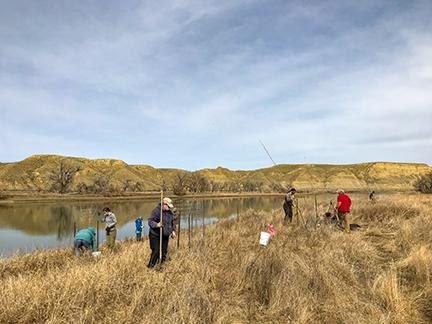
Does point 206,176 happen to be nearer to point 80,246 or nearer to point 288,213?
point 288,213

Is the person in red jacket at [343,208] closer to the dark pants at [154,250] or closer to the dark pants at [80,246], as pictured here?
the dark pants at [154,250]

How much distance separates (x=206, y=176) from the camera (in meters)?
138

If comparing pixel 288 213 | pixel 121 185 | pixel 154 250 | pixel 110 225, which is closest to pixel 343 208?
pixel 288 213

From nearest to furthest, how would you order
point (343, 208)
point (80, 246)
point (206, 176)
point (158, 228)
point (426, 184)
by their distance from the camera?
point (158, 228) → point (80, 246) → point (343, 208) → point (426, 184) → point (206, 176)

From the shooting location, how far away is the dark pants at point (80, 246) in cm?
970

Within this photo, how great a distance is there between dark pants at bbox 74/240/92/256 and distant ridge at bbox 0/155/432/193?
65.8 metres

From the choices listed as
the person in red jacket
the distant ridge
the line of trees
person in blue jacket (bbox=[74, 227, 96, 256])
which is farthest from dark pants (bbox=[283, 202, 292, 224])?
the distant ridge

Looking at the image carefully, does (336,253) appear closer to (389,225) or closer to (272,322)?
(272,322)

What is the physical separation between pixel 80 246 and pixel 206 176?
12849 cm

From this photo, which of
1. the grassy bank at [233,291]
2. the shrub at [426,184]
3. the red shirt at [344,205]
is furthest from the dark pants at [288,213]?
the shrub at [426,184]

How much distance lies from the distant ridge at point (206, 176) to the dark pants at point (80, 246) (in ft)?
216

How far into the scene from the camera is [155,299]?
18.0 feet

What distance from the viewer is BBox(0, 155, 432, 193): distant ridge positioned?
303 ft

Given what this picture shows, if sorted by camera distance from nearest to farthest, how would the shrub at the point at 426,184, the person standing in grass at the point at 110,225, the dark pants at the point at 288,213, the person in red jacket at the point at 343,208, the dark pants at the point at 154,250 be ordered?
the dark pants at the point at 154,250 → the person standing in grass at the point at 110,225 → the person in red jacket at the point at 343,208 → the dark pants at the point at 288,213 → the shrub at the point at 426,184
